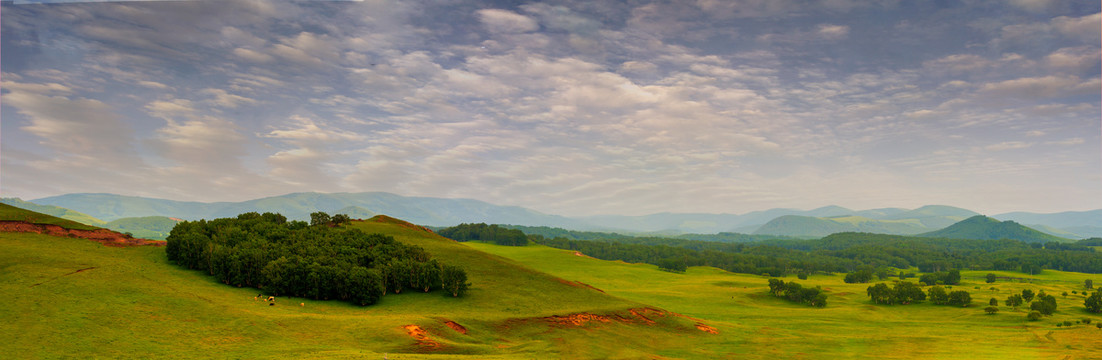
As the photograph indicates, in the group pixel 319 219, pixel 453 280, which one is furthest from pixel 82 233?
pixel 453 280

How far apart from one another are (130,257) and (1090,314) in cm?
22311

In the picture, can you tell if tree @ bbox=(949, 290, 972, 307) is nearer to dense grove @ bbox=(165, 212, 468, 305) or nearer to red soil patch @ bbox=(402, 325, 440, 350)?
dense grove @ bbox=(165, 212, 468, 305)

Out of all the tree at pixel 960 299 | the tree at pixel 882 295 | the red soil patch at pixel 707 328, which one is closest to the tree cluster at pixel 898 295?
the tree at pixel 882 295

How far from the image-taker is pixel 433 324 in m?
57.2

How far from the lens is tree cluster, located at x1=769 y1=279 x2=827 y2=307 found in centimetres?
14700

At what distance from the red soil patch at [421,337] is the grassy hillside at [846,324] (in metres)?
38.6

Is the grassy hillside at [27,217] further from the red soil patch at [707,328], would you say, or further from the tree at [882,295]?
the tree at [882,295]

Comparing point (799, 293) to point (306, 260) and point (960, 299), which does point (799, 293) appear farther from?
point (306, 260)

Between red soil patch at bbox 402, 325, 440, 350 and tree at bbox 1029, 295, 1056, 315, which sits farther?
tree at bbox 1029, 295, 1056, 315

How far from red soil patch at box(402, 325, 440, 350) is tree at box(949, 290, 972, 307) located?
16250cm

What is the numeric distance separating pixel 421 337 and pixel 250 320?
58.4ft

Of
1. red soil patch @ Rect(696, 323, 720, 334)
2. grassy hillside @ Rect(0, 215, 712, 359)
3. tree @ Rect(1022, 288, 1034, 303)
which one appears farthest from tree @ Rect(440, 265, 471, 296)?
tree @ Rect(1022, 288, 1034, 303)

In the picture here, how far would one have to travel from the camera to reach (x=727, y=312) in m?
119

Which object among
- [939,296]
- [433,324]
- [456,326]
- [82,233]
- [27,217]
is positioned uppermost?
[27,217]
